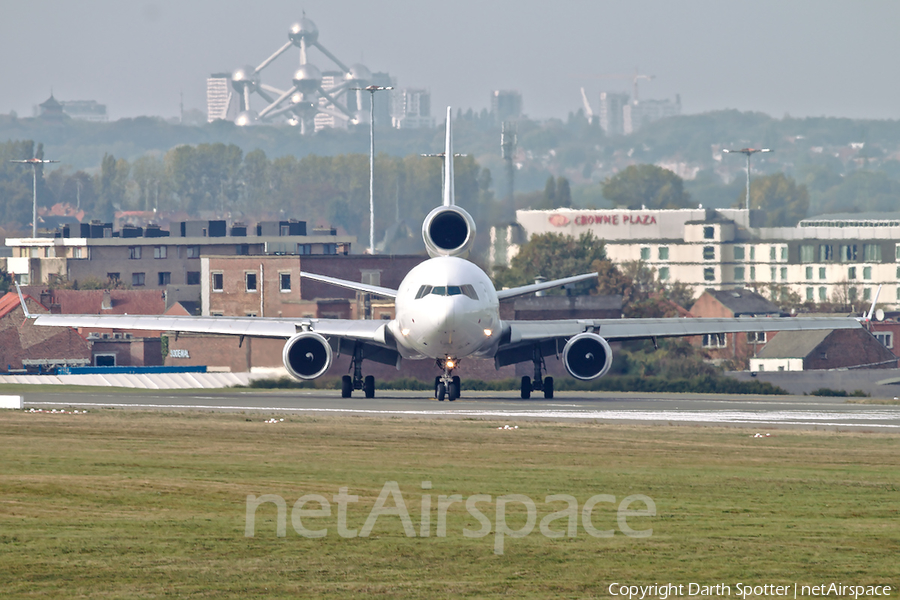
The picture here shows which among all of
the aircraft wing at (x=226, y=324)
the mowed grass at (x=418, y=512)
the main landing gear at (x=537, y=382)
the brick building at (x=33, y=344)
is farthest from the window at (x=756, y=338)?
the mowed grass at (x=418, y=512)

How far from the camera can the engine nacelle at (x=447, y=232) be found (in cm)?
5181

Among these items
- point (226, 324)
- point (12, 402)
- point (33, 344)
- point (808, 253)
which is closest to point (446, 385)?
point (226, 324)

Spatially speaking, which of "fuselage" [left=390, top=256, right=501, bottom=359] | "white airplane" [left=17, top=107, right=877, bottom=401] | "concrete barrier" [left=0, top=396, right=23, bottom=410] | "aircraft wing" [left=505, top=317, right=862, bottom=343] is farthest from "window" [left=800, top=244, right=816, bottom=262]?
"concrete barrier" [left=0, top=396, right=23, bottom=410]

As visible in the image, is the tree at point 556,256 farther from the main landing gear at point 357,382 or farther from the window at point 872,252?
the main landing gear at point 357,382

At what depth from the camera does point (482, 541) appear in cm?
1697

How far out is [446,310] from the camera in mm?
45438

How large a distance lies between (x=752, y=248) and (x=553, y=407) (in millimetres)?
137997

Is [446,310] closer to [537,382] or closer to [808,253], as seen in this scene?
[537,382]

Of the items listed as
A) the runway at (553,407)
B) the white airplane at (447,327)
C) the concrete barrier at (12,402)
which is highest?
the white airplane at (447,327)

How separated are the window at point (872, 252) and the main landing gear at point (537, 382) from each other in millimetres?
128252

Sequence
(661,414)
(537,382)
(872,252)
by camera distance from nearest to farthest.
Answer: (661,414) → (537,382) → (872,252)

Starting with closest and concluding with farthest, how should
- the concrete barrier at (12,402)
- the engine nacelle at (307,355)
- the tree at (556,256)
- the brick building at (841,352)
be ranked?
the concrete barrier at (12,402), the engine nacelle at (307,355), the brick building at (841,352), the tree at (556,256)

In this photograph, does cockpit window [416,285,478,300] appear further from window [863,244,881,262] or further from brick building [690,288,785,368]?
window [863,244,881,262]

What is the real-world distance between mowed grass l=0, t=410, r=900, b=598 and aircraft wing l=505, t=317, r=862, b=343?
19.1 meters
